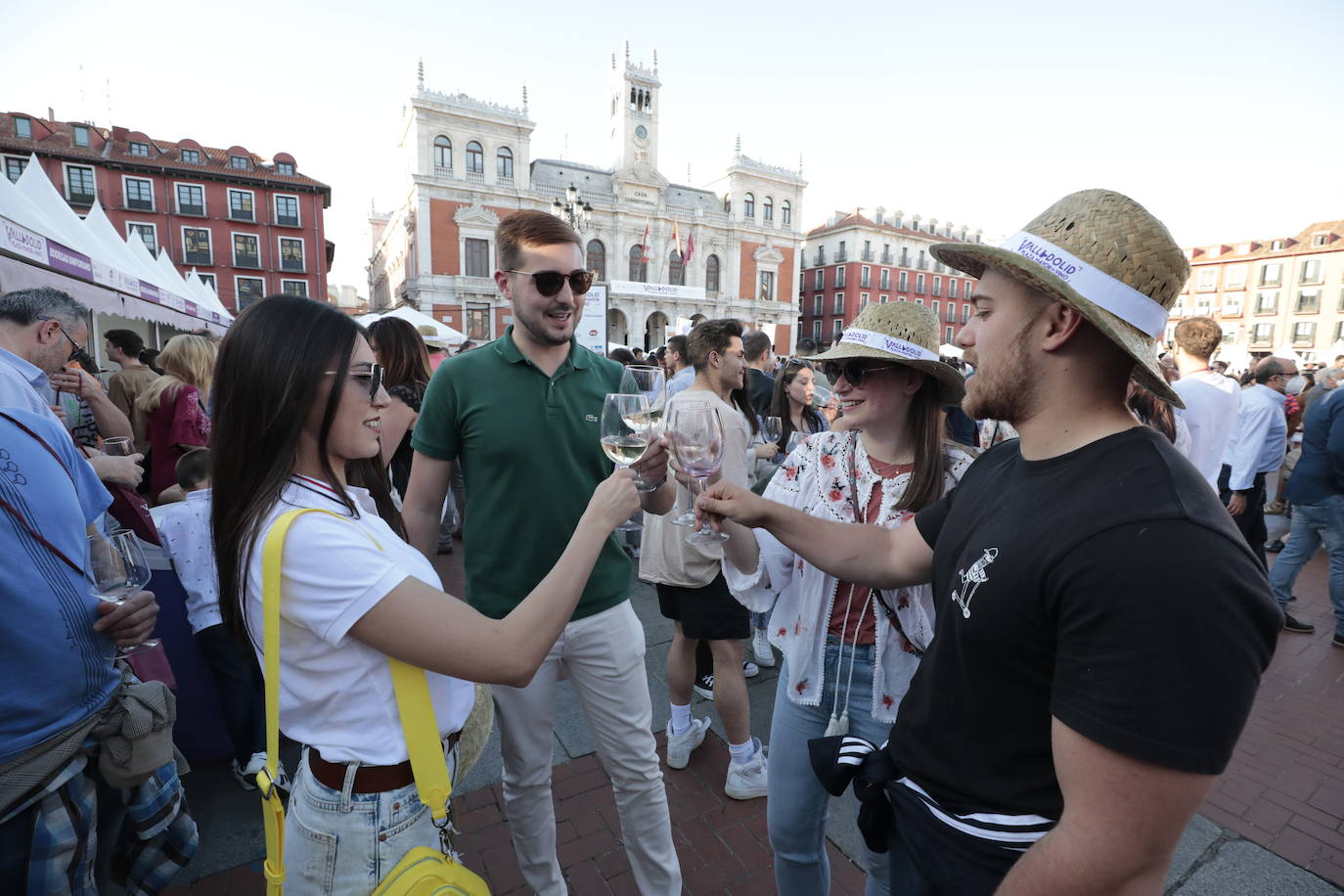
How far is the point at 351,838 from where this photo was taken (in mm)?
1313

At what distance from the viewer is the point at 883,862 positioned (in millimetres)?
1868

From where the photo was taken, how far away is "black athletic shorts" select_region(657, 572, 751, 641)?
3.20 meters

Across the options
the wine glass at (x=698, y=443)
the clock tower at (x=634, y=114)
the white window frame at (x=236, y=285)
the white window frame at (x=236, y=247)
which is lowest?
the wine glass at (x=698, y=443)

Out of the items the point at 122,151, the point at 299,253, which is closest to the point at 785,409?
the point at 299,253

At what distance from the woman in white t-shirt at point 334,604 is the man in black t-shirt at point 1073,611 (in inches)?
34.1

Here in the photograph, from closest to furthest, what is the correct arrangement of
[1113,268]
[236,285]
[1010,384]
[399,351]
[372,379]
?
[1113,268]
[1010,384]
[372,379]
[399,351]
[236,285]

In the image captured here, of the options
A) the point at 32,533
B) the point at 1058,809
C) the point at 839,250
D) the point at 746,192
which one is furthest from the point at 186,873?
the point at 839,250

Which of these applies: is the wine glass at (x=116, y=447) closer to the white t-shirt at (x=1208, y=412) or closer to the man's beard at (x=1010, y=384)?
the man's beard at (x=1010, y=384)

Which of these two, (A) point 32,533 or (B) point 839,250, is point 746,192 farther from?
(A) point 32,533

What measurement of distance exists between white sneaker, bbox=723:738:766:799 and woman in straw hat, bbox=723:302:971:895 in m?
1.00

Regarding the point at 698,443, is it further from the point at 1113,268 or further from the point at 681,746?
the point at 681,746

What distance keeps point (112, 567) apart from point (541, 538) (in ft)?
4.10

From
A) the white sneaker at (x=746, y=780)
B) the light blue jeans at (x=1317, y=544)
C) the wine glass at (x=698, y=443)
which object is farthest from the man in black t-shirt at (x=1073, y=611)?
the light blue jeans at (x=1317, y=544)

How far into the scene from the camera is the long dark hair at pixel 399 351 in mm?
4062
